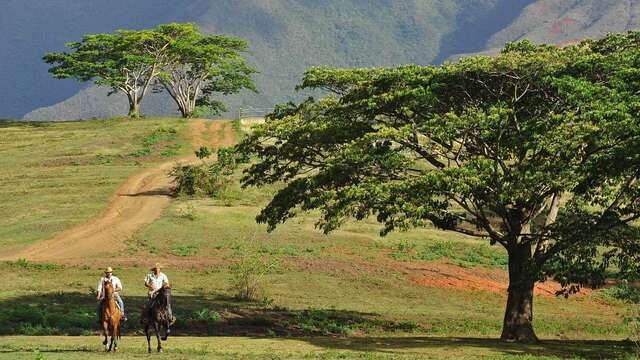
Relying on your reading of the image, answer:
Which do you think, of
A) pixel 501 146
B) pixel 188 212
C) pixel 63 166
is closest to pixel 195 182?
pixel 188 212

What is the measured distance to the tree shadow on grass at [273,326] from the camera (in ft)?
97.5

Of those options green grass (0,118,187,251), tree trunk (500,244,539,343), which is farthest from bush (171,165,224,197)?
tree trunk (500,244,539,343)

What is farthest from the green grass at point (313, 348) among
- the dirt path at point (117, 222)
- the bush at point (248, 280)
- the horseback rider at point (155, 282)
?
the dirt path at point (117, 222)

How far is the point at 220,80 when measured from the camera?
401 feet

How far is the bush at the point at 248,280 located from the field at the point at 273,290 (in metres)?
0.18

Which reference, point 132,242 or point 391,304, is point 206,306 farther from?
point 132,242

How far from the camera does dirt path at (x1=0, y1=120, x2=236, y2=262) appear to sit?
49.5m

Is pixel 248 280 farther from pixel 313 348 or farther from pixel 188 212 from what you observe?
pixel 188 212

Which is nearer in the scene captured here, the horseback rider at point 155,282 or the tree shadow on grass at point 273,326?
the horseback rider at point 155,282

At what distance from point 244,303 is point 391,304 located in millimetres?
6732

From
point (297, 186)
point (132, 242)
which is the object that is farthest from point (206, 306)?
point (132, 242)

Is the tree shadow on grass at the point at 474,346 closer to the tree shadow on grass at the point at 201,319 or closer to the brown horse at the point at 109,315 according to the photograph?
the tree shadow on grass at the point at 201,319

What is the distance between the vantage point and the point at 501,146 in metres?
30.3

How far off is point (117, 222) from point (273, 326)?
2397cm
